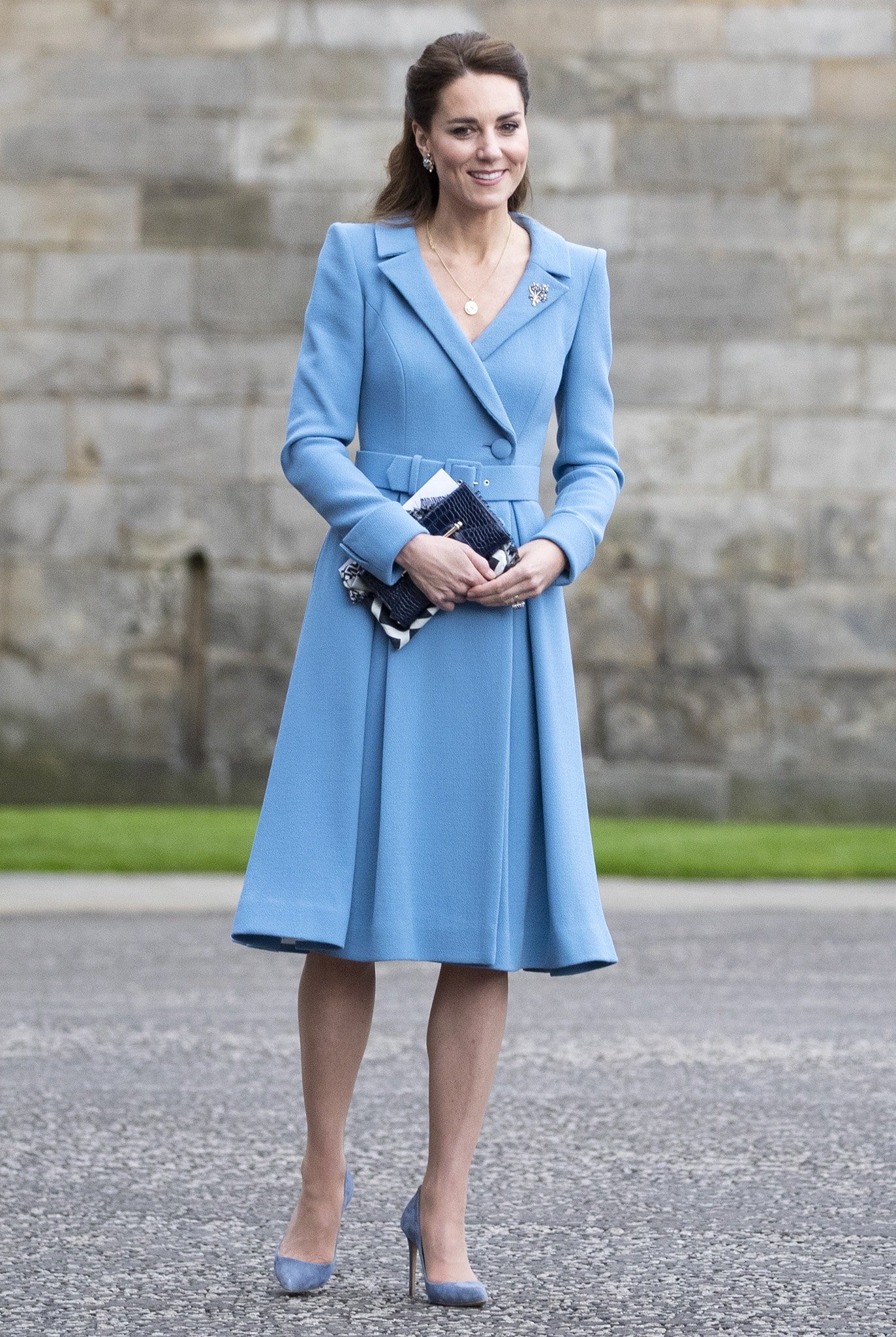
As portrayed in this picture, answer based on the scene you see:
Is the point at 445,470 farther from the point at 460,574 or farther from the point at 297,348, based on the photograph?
the point at 297,348

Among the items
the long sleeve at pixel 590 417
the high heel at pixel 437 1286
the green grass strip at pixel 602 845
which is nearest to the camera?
the high heel at pixel 437 1286

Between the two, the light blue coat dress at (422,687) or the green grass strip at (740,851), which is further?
the green grass strip at (740,851)

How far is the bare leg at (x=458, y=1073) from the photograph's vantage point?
135 inches

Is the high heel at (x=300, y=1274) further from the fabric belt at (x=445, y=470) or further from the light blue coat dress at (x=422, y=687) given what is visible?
the fabric belt at (x=445, y=470)

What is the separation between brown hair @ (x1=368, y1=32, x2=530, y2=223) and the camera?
3.47m

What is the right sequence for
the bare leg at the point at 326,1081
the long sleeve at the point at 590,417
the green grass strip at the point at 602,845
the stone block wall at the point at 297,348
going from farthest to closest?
1. the stone block wall at the point at 297,348
2. the green grass strip at the point at 602,845
3. the long sleeve at the point at 590,417
4. the bare leg at the point at 326,1081

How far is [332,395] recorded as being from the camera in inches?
139

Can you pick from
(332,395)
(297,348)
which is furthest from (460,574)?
(297,348)

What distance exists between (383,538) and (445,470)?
0.19m


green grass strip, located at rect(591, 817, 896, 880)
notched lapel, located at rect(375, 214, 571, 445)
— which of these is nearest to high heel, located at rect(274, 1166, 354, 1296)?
notched lapel, located at rect(375, 214, 571, 445)

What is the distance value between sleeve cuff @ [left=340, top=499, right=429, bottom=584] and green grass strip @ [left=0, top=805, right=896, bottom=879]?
6.28 m

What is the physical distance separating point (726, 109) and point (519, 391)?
909 centimetres

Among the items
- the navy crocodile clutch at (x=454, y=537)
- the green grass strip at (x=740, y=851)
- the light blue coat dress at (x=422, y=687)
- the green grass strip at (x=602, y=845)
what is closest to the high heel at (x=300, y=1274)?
the light blue coat dress at (x=422, y=687)

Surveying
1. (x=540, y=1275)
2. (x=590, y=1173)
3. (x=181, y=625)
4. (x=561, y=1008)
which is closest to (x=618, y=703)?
(x=181, y=625)
